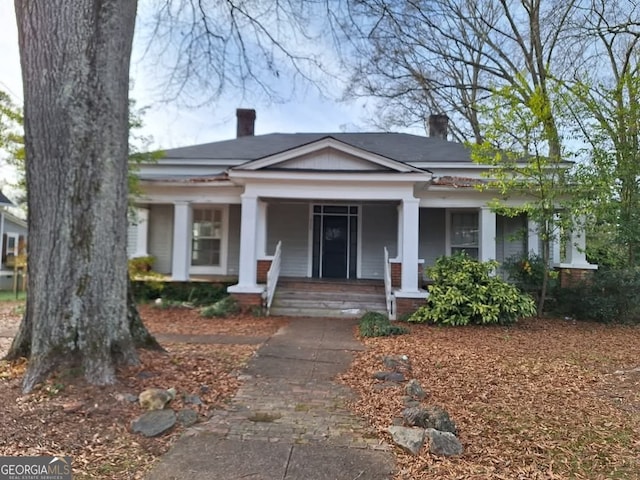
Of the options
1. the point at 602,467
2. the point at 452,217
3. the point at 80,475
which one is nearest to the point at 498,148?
the point at 452,217

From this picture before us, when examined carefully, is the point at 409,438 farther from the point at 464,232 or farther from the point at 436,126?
the point at 436,126

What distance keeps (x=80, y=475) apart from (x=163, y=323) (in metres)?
5.84

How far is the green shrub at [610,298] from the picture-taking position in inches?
345

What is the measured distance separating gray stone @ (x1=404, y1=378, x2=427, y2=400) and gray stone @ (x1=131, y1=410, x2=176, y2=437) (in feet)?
7.38

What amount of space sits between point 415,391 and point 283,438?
5.23 feet

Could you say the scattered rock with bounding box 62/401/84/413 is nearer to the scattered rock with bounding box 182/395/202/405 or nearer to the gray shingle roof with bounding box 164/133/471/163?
the scattered rock with bounding box 182/395/202/405

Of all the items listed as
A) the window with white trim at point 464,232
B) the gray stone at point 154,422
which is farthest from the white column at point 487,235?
the gray stone at point 154,422

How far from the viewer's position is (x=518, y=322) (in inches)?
339

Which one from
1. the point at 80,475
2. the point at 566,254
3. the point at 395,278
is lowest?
the point at 80,475

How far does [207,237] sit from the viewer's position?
12219 mm

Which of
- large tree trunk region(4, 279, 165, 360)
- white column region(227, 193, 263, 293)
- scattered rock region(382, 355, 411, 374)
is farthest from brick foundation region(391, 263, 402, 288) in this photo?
large tree trunk region(4, 279, 165, 360)

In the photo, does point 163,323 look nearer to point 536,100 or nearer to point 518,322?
point 518,322

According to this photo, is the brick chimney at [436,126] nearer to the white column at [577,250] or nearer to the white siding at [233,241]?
the white column at [577,250]

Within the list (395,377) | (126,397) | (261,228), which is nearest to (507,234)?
(261,228)
